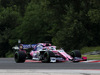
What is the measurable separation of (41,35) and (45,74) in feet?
130

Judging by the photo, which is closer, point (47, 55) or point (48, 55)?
point (48, 55)

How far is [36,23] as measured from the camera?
4878cm

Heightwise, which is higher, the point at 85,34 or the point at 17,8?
the point at 17,8

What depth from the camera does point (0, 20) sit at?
167 feet

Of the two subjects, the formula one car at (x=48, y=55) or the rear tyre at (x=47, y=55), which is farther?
the formula one car at (x=48, y=55)

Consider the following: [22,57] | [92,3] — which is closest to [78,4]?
[92,3]

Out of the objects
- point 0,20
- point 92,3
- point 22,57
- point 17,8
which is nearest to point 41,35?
point 0,20

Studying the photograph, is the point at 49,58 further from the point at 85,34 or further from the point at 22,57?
the point at 85,34

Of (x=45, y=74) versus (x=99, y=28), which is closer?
(x=45, y=74)

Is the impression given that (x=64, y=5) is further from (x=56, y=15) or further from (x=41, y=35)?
(x=41, y=35)

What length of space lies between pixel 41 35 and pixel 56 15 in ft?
29.0

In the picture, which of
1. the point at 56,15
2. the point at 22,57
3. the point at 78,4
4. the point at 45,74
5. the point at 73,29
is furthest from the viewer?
the point at 56,15

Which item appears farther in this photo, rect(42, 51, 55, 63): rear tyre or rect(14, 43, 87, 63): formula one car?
rect(14, 43, 87, 63): formula one car

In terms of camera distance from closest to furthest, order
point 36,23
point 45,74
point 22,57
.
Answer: point 45,74 < point 22,57 < point 36,23
